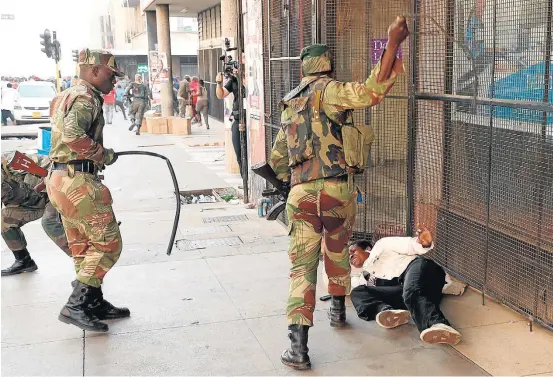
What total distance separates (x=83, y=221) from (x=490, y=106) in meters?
3.03

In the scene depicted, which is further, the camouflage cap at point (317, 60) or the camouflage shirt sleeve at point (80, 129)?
the camouflage shirt sleeve at point (80, 129)

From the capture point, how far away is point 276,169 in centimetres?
416

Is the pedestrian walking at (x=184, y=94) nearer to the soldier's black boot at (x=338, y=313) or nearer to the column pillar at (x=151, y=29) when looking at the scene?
the column pillar at (x=151, y=29)

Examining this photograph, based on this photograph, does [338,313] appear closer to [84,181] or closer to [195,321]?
[195,321]

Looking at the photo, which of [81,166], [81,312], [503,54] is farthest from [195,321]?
[503,54]

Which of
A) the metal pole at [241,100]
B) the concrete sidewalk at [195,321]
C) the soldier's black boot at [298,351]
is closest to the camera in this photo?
the soldier's black boot at [298,351]

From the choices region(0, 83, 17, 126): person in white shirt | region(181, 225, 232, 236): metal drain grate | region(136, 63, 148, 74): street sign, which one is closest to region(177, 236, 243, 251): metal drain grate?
region(181, 225, 232, 236): metal drain grate

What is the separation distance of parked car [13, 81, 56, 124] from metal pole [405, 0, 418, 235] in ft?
64.2

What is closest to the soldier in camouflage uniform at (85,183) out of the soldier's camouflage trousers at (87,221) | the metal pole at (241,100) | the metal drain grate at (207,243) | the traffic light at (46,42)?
the soldier's camouflage trousers at (87,221)

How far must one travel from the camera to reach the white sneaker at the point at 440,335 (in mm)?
3914

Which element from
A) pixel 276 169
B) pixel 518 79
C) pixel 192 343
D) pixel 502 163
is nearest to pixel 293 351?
pixel 192 343

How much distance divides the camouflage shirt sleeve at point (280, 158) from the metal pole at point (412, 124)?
1.76 meters

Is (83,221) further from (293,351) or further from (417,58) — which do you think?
(417,58)

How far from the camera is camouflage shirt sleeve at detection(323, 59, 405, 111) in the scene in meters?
3.34
